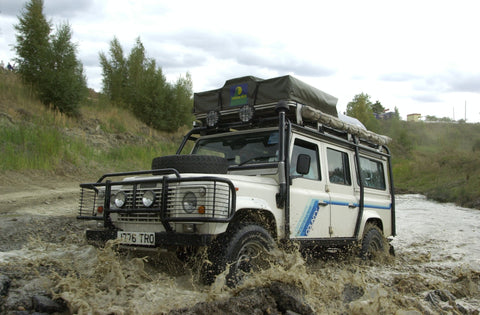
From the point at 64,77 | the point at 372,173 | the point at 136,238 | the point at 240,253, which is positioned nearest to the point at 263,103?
the point at 240,253

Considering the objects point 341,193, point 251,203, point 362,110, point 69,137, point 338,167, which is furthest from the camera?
point 362,110

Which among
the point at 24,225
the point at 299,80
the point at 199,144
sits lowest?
the point at 24,225

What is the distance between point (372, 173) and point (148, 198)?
4443 millimetres

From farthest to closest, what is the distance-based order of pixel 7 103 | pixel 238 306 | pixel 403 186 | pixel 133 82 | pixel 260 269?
1. pixel 403 186
2. pixel 133 82
3. pixel 7 103
4. pixel 260 269
5. pixel 238 306

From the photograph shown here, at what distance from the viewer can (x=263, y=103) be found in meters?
5.46

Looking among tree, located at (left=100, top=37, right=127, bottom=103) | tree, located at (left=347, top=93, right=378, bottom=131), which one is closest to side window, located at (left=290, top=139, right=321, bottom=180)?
tree, located at (left=100, top=37, right=127, bottom=103)

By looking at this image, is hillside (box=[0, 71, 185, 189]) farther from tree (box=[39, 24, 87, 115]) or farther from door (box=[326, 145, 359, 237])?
door (box=[326, 145, 359, 237])

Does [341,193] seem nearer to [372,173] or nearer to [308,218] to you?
[308,218]

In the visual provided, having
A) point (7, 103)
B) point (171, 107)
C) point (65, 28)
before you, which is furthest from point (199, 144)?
point (171, 107)

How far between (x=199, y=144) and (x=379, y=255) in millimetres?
3411

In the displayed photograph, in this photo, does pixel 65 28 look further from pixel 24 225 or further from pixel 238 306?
pixel 238 306

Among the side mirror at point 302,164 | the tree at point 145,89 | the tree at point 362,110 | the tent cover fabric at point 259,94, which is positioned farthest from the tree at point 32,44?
the tree at point 362,110

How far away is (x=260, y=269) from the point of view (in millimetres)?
4133

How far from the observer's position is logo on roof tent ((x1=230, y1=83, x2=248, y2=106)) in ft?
18.5
